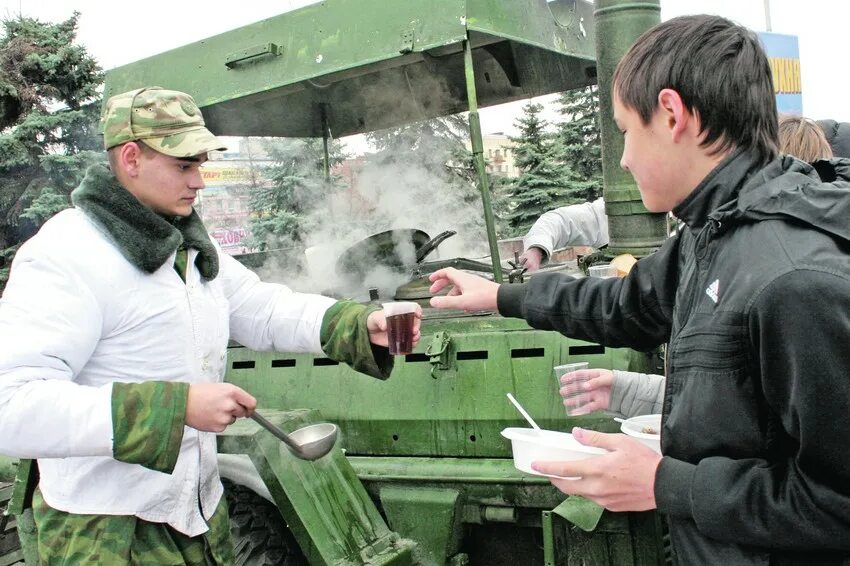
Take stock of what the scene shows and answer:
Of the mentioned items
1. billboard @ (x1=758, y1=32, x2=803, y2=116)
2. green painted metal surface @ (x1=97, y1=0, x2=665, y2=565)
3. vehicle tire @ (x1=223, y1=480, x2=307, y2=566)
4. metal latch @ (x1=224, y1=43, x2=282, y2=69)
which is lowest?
vehicle tire @ (x1=223, y1=480, x2=307, y2=566)

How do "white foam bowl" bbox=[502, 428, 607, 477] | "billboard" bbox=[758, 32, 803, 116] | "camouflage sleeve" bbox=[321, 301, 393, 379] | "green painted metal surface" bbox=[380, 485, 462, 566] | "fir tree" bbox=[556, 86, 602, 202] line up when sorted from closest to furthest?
"white foam bowl" bbox=[502, 428, 607, 477] → "camouflage sleeve" bbox=[321, 301, 393, 379] → "green painted metal surface" bbox=[380, 485, 462, 566] → "billboard" bbox=[758, 32, 803, 116] → "fir tree" bbox=[556, 86, 602, 202]

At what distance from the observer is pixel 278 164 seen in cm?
566

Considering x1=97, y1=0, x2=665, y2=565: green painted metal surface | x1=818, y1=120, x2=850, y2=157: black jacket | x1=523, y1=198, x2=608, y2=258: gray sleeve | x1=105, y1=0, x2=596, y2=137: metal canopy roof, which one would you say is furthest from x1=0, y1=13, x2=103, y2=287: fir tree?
x1=818, y1=120, x2=850, y2=157: black jacket

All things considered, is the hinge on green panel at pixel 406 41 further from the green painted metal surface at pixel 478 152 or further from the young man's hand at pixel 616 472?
the young man's hand at pixel 616 472

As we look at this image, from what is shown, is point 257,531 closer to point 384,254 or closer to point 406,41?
point 384,254

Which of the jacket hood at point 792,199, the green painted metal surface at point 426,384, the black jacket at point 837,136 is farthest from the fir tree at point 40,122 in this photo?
the jacket hood at point 792,199

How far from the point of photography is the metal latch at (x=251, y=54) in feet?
13.0

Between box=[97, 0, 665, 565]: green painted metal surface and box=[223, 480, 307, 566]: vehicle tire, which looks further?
box=[223, 480, 307, 566]: vehicle tire

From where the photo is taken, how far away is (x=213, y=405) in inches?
74.1

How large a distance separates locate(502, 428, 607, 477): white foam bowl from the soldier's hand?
9.36ft

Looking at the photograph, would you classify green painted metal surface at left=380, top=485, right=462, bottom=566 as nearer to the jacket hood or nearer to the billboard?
the jacket hood

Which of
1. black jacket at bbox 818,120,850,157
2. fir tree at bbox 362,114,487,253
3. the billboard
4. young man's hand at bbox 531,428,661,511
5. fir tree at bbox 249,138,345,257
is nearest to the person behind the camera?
young man's hand at bbox 531,428,661,511

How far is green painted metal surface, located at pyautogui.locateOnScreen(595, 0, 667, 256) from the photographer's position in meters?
4.06

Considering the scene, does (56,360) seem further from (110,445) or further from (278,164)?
(278,164)
